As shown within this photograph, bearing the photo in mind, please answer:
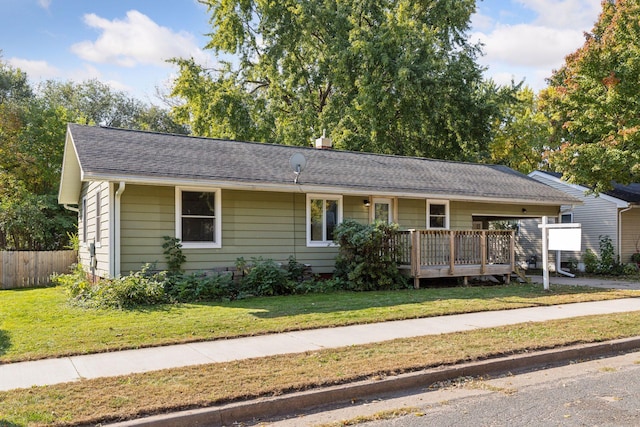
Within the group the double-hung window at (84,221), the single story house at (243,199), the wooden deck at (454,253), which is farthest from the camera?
the double-hung window at (84,221)

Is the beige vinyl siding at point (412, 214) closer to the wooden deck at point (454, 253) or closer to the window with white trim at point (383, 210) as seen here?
the window with white trim at point (383, 210)

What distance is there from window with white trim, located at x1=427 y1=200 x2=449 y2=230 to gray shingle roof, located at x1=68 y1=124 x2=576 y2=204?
54 cm

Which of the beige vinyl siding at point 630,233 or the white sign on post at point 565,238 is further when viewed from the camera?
the beige vinyl siding at point 630,233

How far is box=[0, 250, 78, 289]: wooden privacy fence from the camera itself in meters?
15.3

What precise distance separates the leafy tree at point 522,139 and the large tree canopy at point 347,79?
654cm

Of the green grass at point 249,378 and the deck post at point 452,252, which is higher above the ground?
the deck post at point 452,252

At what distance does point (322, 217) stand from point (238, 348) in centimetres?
745

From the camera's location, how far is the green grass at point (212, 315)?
22.2 ft

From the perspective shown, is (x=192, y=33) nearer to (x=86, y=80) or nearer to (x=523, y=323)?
(x=86, y=80)

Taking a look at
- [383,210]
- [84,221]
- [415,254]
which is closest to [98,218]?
[84,221]

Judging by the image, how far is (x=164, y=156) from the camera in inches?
480

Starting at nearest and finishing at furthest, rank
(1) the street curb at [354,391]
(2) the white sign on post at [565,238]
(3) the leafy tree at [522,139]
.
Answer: (1) the street curb at [354,391]
(2) the white sign on post at [565,238]
(3) the leafy tree at [522,139]

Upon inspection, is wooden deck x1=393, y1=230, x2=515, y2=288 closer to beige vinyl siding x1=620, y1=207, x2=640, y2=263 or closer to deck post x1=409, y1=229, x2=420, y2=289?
deck post x1=409, y1=229, x2=420, y2=289

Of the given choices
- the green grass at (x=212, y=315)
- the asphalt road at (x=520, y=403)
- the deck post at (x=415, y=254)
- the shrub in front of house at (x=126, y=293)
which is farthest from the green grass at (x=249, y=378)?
the deck post at (x=415, y=254)
